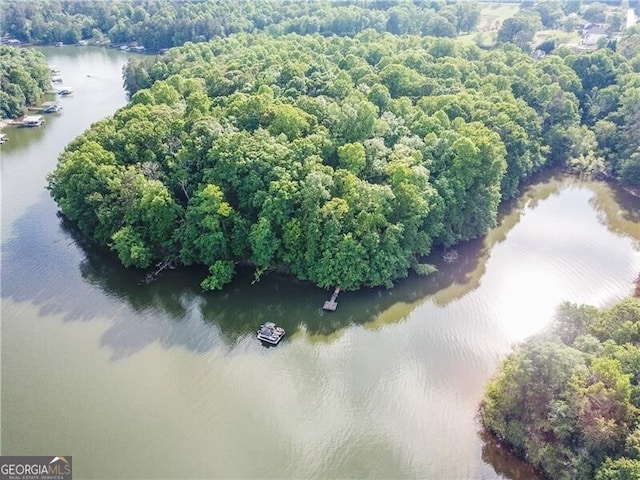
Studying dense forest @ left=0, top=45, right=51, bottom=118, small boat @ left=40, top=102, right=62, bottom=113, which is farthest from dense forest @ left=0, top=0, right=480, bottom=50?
small boat @ left=40, top=102, right=62, bottom=113

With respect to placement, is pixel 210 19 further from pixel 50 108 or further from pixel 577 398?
pixel 577 398

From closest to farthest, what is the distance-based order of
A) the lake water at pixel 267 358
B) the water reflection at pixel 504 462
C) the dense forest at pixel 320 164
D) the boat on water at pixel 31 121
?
1. the water reflection at pixel 504 462
2. the lake water at pixel 267 358
3. the dense forest at pixel 320 164
4. the boat on water at pixel 31 121

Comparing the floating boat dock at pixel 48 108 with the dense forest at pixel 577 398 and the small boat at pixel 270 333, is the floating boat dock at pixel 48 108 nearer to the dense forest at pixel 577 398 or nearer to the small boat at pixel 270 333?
the small boat at pixel 270 333

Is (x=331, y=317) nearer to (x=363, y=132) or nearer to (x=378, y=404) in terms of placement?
(x=378, y=404)

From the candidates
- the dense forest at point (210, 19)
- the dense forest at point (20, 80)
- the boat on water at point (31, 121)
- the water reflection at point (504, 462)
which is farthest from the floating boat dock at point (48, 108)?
the water reflection at point (504, 462)

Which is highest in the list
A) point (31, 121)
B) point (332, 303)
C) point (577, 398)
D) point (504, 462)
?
point (577, 398)

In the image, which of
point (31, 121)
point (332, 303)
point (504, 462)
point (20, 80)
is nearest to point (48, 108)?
point (20, 80)

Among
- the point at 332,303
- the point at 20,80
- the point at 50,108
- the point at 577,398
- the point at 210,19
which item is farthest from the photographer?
the point at 210,19
